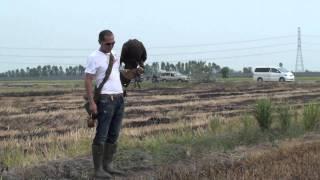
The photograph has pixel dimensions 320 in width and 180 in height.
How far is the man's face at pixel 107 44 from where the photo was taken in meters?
8.68

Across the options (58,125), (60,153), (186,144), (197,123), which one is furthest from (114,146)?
(58,125)

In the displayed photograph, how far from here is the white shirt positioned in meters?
8.66

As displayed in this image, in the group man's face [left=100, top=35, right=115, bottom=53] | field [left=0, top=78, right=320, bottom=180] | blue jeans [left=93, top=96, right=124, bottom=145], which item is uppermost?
man's face [left=100, top=35, right=115, bottom=53]

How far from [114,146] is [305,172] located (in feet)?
9.11

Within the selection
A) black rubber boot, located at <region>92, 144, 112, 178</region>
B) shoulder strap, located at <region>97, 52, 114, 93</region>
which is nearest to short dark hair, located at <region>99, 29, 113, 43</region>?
shoulder strap, located at <region>97, 52, 114, 93</region>

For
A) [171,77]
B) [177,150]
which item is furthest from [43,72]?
[177,150]

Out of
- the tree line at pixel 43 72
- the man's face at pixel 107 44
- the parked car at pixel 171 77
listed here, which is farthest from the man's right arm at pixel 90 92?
the tree line at pixel 43 72

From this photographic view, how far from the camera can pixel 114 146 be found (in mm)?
9281

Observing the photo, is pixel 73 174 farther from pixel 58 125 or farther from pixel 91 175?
pixel 58 125

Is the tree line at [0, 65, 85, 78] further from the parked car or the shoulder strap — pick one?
the shoulder strap

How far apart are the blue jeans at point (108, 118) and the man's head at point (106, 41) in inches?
26.7

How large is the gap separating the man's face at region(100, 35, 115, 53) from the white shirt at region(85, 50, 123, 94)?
0.21 ft

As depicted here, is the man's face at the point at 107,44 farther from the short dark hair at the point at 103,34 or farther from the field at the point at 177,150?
the field at the point at 177,150

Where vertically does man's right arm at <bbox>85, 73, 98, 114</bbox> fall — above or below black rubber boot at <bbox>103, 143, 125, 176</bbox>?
above
